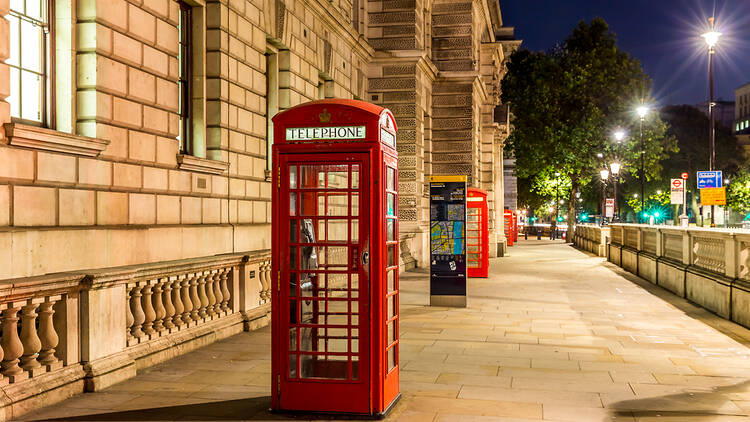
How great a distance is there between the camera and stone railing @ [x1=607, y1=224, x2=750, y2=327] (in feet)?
37.8

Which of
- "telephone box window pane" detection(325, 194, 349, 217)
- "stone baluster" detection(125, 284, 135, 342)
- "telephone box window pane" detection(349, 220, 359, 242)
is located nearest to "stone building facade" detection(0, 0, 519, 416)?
"stone baluster" detection(125, 284, 135, 342)

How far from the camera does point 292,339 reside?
6148mm

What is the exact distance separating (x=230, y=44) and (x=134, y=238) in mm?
4109

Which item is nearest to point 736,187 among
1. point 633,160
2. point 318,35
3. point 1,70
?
point 633,160

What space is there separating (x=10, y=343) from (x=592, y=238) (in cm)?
3148

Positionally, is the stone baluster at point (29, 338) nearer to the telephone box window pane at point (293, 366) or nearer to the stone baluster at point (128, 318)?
the stone baluster at point (128, 318)

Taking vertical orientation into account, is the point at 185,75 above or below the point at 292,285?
above

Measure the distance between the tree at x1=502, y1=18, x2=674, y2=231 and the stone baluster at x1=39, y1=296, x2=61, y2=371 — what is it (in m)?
40.2

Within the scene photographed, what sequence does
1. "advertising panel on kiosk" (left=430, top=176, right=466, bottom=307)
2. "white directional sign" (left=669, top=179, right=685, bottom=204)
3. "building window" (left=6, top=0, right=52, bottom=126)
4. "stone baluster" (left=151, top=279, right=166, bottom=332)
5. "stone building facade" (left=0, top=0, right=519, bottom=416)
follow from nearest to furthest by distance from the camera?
"stone building facade" (left=0, top=0, right=519, bottom=416), "building window" (left=6, top=0, right=52, bottom=126), "stone baluster" (left=151, top=279, right=166, bottom=332), "advertising panel on kiosk" (left=430, top=176, right=466, bottom=307), "white directional sign" (left=669, top=179, right=685, bottom=204)

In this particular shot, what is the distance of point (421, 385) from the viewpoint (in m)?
7.30

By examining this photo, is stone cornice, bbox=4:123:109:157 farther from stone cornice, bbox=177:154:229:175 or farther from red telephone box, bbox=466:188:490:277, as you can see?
red telephone box, bbox=466:188:490:277

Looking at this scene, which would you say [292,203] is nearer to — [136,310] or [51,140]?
[136,310]

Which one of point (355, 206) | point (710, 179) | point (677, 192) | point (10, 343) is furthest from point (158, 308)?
point (677, 192)

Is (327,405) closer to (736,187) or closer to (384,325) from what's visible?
(384,325)
